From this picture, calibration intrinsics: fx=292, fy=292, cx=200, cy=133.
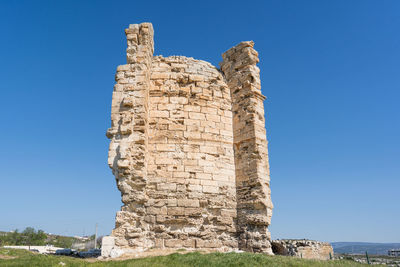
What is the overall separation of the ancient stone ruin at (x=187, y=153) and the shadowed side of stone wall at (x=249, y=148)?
0.09 ft

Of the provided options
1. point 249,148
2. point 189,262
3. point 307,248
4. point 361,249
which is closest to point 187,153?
point 249,148

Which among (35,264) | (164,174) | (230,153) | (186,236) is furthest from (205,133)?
(35,264)

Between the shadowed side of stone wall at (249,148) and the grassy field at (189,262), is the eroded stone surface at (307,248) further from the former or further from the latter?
the grassy field at (189,262)

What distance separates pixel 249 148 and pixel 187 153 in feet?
5.96

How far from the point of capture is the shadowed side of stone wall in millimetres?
7746

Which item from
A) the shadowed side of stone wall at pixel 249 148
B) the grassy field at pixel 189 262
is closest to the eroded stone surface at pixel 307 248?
the shadowed side of stone wall at pixel 249 148

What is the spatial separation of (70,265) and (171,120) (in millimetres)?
4383

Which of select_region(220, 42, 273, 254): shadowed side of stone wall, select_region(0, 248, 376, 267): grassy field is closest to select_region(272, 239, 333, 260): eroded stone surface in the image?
select_region(220, 42, 273, 254): shadowed side of stone wall

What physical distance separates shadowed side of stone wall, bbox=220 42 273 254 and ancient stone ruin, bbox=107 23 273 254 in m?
0.03

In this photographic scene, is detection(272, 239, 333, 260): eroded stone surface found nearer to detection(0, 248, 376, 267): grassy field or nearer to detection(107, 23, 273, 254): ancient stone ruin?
detection(107, 23, 273, 254): ancient stone ruin

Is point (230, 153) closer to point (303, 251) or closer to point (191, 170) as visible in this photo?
point (191, 170)

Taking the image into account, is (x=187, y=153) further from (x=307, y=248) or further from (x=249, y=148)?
(x=307, y=248)

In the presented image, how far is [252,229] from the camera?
25.6 ft

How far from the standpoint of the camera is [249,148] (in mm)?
8438
